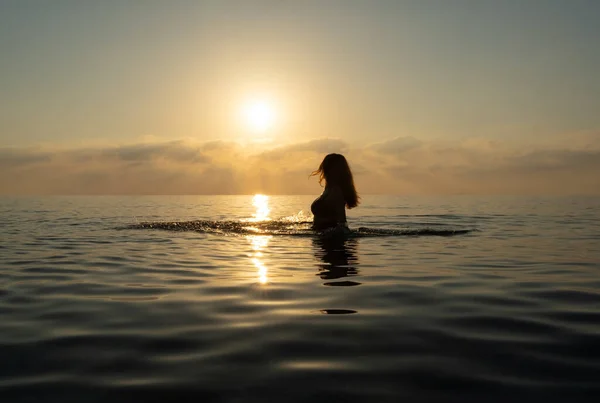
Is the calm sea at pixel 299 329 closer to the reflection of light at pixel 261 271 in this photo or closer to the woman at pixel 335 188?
the reflection of light at pixel 261 271

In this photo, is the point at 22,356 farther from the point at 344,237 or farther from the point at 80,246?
the point at 344,237

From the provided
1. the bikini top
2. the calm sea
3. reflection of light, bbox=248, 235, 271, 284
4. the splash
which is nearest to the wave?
the splash

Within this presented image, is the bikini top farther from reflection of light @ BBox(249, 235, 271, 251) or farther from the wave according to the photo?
reflection of light @ BBox(249, 235, 271, 251)

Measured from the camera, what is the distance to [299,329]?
4.89 meters

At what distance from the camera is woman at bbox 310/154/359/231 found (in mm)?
14602

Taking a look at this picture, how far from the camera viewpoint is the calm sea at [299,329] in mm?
3430

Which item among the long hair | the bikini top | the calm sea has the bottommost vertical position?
the calm sea

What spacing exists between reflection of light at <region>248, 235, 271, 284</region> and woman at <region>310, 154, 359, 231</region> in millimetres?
2067

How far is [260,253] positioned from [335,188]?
12.8 feet

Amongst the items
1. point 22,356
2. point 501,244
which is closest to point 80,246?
point 22,356

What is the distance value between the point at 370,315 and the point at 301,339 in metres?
1.25

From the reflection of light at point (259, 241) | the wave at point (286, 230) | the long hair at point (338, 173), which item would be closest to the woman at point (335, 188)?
the long hair at point (338, 173)

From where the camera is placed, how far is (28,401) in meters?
3.21

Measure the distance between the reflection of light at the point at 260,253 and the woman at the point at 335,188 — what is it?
207cm
